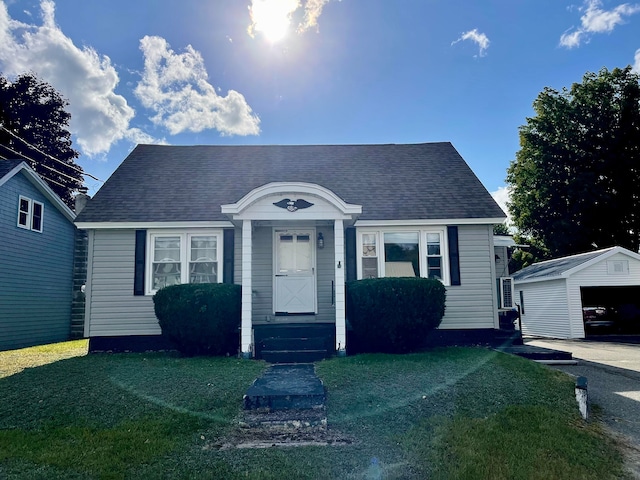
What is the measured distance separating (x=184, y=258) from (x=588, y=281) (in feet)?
48.2

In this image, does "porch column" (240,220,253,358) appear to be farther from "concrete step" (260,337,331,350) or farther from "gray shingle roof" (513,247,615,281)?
"gray shingle roof" (513,247,615,281)

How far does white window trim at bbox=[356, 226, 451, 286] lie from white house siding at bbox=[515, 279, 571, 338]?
351 inches

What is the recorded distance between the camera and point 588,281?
16.2 meters

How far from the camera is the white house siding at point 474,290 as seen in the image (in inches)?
399

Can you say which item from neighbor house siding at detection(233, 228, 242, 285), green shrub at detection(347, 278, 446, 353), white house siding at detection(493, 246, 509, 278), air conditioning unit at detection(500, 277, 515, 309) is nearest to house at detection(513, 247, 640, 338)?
white house siding at detection(493, 246, 509, 278)

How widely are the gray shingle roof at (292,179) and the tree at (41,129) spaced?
16650mm

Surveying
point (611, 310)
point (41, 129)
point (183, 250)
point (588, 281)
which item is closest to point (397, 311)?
point (183, 250)

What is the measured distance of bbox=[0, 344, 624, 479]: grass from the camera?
3.96 m

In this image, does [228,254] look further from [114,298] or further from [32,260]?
[32,260]

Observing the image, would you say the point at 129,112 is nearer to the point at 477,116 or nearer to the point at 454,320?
the point at 477,116

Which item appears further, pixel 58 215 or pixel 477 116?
pixel 58 215

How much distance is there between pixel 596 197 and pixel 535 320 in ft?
38.6

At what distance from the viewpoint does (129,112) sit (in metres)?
16.6

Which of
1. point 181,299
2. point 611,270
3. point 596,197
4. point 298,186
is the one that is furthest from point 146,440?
point 596,197
